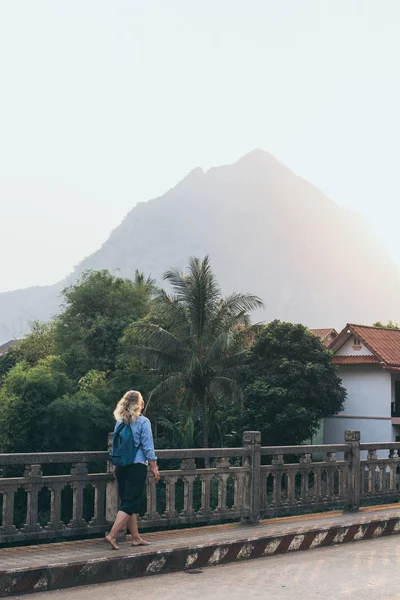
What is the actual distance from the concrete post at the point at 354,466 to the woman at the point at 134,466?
4.44 metres

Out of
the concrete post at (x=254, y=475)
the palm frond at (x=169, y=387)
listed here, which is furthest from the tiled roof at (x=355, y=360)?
the concrete post at (x=254, y=475)

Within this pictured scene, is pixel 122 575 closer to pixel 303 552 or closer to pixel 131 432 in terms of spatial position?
pixel 131 432

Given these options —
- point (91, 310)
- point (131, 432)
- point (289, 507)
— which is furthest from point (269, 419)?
point (131, 432)

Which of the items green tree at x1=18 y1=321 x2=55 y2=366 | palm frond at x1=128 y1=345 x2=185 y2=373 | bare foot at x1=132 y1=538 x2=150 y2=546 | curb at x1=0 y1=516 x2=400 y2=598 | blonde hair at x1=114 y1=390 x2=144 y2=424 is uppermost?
green tree at x1=18 y1=321 x2=55 y2=366

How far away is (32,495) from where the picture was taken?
7875 mm

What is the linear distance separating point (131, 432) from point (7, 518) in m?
1.42

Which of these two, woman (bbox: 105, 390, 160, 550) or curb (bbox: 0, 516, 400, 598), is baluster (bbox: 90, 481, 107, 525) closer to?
woman (bbox: 105, 390, 160, 550)

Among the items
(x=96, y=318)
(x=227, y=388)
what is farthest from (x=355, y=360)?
(x=96, y=318)

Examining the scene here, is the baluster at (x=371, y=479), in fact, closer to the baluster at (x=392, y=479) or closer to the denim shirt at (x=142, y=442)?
the baluster at (x=392, y=479)

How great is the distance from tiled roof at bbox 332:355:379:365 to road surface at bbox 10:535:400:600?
3492cm

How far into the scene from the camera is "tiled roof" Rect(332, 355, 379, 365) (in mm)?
43031

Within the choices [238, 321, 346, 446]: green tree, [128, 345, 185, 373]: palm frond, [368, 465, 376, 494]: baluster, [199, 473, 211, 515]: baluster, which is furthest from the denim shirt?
[238, 321, 346, 446]: green tree

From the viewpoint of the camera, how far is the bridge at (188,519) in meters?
7.15

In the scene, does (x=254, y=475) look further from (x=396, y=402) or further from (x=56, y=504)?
(x=396, y=402)
